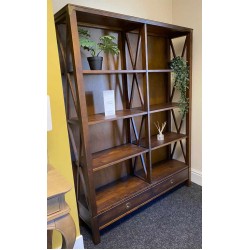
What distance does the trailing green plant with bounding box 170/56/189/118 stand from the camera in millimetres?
2215

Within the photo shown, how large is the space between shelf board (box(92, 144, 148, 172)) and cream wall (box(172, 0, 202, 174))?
0.88 m

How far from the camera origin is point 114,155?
1918 mm

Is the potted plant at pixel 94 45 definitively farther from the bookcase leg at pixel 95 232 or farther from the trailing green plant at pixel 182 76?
the bookcase leg at pixel 95 232

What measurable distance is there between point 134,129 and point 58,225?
141cm

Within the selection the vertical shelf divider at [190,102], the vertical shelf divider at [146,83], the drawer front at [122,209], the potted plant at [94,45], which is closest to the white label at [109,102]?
the potted plant at [94,45]

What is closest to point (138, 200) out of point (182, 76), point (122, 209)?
point (122, 209)

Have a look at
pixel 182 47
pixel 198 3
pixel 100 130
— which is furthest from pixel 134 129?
pixel 198 3

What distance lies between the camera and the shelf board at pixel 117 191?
1806mm

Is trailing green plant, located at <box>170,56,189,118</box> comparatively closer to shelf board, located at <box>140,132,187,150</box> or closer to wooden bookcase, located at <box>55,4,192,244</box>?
wooden bookcase, located at <box>55,4,192,244</box>

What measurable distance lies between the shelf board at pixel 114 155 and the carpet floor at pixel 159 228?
0.68 meters

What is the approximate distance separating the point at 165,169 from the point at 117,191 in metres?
0.73

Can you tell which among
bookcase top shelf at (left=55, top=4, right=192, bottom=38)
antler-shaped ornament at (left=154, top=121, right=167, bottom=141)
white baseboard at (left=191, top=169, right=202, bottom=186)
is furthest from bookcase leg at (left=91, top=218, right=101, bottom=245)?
bookcase top shelf at (left=55, top=4, right=192, bottom=38)

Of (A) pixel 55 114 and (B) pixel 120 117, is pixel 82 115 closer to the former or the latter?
(A) pixel 55 114
